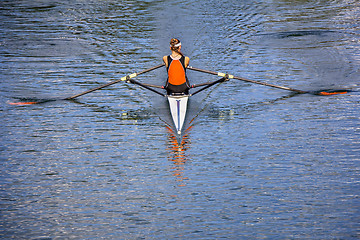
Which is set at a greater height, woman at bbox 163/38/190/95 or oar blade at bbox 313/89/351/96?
woman at bbox 163/38/190/95

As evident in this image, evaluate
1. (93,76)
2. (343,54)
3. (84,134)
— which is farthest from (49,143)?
(343,54)

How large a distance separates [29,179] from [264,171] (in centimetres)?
440

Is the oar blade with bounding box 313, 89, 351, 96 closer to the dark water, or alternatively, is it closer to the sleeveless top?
the dark water

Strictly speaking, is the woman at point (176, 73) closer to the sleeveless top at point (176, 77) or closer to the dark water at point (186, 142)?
the sleeveless top at point (176, 77)

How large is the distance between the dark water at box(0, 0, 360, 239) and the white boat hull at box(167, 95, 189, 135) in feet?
0.97

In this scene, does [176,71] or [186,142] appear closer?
[186,142]

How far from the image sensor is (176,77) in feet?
46.8

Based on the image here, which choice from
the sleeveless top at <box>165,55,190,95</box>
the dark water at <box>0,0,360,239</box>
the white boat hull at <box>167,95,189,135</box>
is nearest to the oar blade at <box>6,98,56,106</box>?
the dark water at <box>0,0,360,239</box>

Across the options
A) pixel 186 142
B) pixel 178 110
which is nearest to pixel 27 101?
pixel 178 110

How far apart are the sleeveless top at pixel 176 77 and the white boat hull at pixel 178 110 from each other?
0.34 m

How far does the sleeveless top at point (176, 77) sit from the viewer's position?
14242 millimetres

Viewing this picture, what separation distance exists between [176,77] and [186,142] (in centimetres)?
213

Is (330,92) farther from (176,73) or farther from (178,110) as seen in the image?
(178,110)

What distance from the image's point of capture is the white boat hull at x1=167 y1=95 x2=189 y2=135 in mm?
13188
